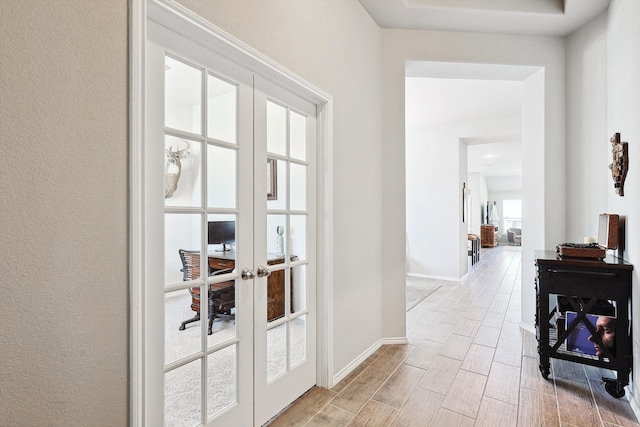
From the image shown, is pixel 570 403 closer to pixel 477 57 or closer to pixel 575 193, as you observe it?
pixel 575 193

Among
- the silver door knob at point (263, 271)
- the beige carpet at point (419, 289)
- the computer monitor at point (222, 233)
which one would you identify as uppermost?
the computer monitor at point (222, 233)

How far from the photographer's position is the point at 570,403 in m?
2.04

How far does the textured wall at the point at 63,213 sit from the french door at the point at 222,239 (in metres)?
0.18

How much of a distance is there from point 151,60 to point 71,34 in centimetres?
32


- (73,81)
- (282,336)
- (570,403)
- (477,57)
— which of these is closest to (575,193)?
(477,57)

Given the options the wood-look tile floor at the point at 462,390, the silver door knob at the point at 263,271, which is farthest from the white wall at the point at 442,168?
the silver door knob at the point at 263,271

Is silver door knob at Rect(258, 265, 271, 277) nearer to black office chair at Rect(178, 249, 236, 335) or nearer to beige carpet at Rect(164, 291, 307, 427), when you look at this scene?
black office chair at Rect(178, 249, 236, 335)

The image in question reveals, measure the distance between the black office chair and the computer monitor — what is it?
0.10 m

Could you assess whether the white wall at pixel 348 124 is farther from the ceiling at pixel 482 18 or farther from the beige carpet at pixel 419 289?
the beige carpet at pixel 419 289

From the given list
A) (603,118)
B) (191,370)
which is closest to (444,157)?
(603,118)

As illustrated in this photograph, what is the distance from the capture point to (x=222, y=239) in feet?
5.30

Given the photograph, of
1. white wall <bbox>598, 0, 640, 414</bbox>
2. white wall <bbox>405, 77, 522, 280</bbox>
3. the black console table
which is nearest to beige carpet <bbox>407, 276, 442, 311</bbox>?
white wall <bbox>405, 77, 522, 280</bbox>

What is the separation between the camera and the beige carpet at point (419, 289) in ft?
14.7

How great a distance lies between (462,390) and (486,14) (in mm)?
3058
